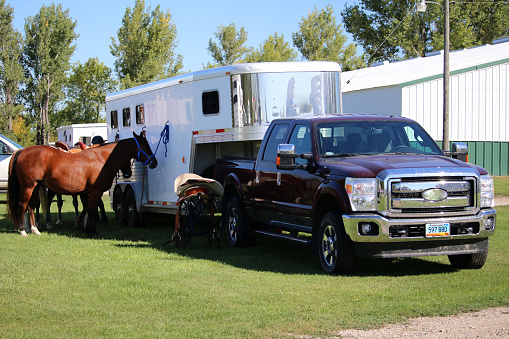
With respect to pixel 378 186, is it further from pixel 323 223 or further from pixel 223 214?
pixel 223 214

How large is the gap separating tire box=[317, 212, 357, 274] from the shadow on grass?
0.75 ft

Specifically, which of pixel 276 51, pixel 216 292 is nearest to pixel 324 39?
pixel 276 51

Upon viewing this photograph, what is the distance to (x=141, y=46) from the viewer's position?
53.6 metres

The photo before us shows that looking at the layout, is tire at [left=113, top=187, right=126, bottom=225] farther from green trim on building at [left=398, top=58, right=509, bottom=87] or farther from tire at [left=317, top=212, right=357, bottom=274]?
green trim on building at [left=398, top=58, right=509, bottom=87]

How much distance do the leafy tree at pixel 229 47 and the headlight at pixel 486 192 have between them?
5378 centimetres

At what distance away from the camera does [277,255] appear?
11.6 metres

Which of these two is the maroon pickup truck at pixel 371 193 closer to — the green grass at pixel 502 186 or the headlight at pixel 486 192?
the headlight at pixel 486 192

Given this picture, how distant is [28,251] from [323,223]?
5419mm

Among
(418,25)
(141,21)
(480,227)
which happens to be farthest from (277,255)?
(418,25)

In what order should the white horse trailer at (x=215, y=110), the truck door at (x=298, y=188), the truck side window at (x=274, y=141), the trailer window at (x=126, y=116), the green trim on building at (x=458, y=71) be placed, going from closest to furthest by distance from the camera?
the truck door at (x=298, y=188) < the truck side window at (x=274, y=141) < the white horse trailer at (x=215, y=110) < the trailer window at (x=126, y=116) < the green trim on building at (x=458, y=71)

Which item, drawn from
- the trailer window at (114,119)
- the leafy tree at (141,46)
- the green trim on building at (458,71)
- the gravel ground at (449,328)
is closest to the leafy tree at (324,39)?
the leafy tree at (141,46)

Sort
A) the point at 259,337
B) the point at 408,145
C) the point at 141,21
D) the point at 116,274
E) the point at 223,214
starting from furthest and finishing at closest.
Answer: the point at 141,21 < the point at 223,214 < the point at 408,145 < the point at 116,274 < the point at 259,337

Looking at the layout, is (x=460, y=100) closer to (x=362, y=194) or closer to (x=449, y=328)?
(x=362, y=194)

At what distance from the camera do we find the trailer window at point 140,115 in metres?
16.9
